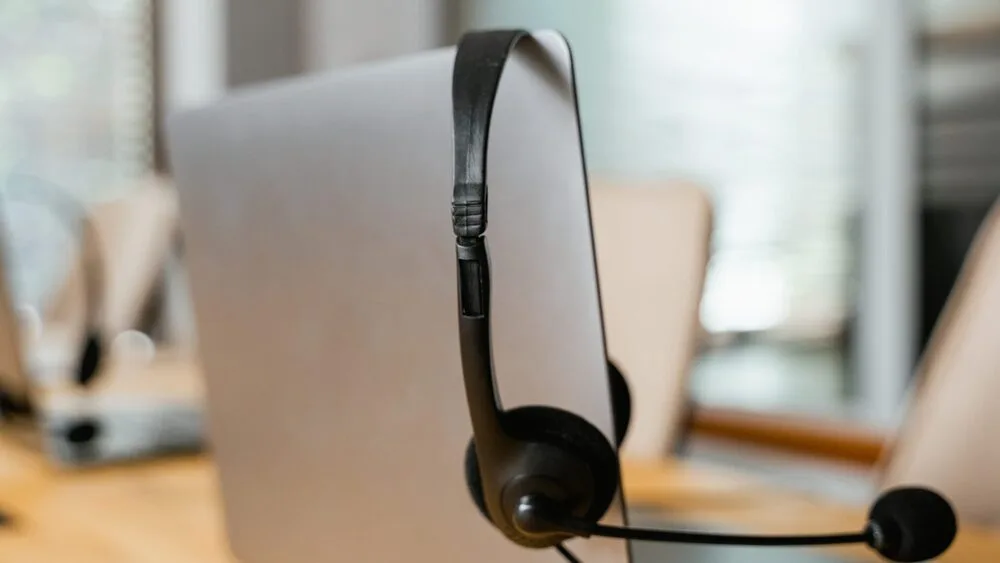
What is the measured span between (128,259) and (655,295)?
4.80 feet

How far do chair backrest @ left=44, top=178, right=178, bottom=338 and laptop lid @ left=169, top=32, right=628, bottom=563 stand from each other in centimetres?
148

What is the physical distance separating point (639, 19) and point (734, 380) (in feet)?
3.33

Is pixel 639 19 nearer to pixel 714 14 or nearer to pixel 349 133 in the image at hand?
pixel 714 14

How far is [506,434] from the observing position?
428 mm

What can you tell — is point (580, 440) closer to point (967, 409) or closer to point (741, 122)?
point (967, 409)

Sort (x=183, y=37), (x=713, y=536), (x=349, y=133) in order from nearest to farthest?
(x=713, y=536) < (x=349, y=133) < (x=183, y=37)

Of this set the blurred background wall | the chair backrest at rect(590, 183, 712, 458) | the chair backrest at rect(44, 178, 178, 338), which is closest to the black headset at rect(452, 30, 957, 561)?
the chair backrest at rect(590, 183, 712, 458)

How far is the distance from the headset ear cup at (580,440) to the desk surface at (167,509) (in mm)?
272

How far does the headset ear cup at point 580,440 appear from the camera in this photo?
0.42m

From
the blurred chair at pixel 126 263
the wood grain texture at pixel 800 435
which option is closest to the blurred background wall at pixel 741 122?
the blurred chair at pixel 126 263

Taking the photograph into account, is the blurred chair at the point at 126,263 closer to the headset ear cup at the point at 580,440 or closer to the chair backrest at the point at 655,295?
the chair backrest at the point at 655,295

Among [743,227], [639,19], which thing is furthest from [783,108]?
[639,19]

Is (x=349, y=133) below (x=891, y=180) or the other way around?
the other way around

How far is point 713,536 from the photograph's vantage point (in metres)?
0.41
